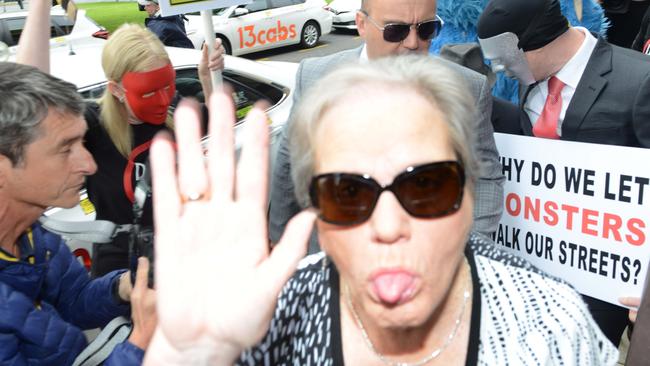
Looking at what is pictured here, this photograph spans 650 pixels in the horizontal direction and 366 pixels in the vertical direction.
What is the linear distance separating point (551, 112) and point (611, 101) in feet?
0.86

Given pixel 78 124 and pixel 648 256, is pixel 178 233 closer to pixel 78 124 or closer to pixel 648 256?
pixel 78 124

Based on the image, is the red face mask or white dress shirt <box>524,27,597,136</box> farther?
the red face mask

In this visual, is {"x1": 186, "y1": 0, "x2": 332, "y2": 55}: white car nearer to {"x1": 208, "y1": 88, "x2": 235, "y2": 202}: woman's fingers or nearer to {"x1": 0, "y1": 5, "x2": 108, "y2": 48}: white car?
{"x1": 0, "y1": 5, "x2": 108, "y2": 48}: white car

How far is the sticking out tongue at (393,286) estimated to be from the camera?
1.14m

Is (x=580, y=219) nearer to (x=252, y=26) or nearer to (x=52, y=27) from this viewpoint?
(x=52, y=27)

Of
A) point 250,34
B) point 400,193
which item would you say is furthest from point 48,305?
point 250,34

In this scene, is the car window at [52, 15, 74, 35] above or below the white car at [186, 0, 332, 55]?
above

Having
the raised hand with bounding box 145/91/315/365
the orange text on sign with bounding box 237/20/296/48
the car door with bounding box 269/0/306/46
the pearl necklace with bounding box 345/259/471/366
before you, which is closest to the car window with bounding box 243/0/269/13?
the car door with bounding box 269/0/306/46

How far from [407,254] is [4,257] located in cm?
125

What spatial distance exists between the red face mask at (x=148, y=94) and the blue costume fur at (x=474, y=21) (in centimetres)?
187

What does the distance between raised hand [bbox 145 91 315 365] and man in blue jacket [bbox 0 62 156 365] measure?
622 millimetres

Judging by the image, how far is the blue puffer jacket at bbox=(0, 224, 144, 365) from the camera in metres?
1.59

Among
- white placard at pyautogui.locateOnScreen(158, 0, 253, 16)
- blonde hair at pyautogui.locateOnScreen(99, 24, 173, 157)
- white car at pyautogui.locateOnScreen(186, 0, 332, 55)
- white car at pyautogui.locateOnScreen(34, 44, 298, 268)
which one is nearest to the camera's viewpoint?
blonde hair at pyautogui.locateOnScreen(99, 24, 173, 157)

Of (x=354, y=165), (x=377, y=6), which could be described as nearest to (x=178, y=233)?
(x=354, y=165)
